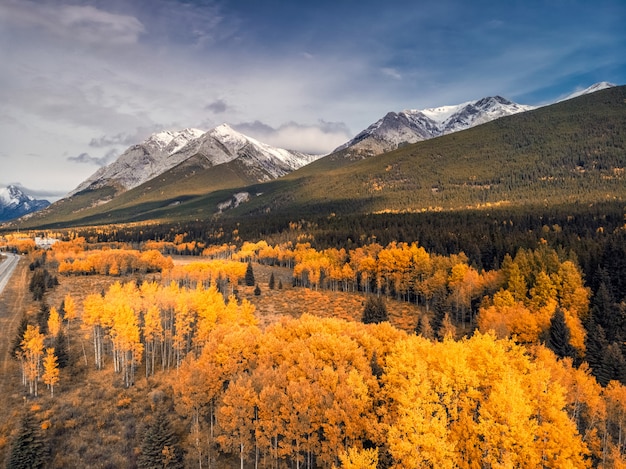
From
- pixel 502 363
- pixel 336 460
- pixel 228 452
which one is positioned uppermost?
pixel 502 363

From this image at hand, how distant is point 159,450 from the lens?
36812 mm

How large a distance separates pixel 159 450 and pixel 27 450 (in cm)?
1364

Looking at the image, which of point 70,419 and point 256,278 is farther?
point 256,278

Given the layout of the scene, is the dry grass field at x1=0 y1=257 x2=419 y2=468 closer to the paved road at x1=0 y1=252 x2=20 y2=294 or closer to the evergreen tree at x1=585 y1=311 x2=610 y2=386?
the evergreen tree at x1=585 y1=311 x2=610 y2=386

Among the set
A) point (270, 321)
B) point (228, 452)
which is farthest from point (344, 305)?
point (228, 452)

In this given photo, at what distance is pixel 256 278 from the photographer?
136 meters

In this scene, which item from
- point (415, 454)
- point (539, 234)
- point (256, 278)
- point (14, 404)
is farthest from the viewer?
point (256, 278)

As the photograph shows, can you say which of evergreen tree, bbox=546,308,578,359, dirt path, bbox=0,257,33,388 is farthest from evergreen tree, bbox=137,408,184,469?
evergreen tree, bbox=546,308,578,359

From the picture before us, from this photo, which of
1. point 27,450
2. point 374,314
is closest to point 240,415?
point 27,450

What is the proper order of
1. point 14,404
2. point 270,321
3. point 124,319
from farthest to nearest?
point 270,321 < point 124,319 < point 14,404

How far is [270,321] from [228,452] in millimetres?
42186

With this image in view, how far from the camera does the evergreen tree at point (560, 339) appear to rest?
5622cm

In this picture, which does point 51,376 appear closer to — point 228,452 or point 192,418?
point 192,418

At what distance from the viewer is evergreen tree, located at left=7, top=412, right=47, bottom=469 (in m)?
37.2
